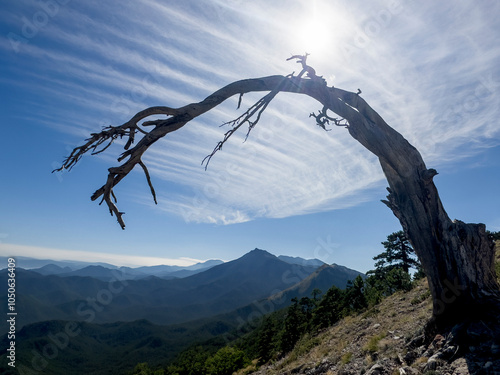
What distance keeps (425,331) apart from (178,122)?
770 cm

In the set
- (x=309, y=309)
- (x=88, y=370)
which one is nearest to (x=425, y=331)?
(x=309, y=309)

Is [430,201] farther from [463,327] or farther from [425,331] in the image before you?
[425,331]

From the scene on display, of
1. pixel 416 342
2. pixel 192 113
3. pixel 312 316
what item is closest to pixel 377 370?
pixel 416 342

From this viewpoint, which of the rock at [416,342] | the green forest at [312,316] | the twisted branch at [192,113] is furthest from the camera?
the green forest at [312,316]

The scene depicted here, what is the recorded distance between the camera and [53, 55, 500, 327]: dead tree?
6.01m

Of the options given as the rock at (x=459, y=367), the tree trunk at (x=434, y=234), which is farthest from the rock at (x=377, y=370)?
the rock at (x=459, y=367)

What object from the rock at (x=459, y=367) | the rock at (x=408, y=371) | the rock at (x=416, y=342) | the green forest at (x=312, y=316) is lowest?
the green forest at (x=312, y=316)

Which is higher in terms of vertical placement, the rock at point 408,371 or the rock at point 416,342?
the rock at point 416,342

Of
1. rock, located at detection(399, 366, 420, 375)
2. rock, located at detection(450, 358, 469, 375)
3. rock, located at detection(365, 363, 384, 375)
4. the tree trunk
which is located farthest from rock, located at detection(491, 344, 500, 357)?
rock, located at detection(365, 363, 384, 375)

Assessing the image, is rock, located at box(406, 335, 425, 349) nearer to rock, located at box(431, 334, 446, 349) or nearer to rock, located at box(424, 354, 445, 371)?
rock, located at box(431, 334, 446, 349)

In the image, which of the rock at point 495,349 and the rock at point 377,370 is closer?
the rock at point 495,349

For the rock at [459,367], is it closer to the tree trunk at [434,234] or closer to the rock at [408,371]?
the rock at [408,371]

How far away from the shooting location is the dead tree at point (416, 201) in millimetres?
6008

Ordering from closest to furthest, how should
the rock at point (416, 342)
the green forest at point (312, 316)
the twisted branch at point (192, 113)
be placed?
the twisted branch at point (192, 113) < the rock at point (416, 342) < the green forest at point (312, 316)
